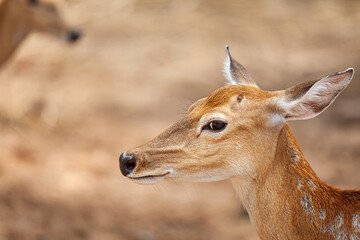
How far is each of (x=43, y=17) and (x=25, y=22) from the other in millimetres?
299

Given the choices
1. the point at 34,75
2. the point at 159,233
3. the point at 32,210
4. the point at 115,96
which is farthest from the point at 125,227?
the point at 34,75

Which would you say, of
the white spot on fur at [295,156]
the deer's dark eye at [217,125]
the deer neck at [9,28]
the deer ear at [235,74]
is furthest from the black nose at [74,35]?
the white spot on fur at [295,156]

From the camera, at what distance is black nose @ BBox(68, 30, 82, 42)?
855 centimetres

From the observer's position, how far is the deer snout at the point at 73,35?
28.1 feet

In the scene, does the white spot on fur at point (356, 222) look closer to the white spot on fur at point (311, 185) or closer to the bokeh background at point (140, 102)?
the white spot on fur at point (311, 185)

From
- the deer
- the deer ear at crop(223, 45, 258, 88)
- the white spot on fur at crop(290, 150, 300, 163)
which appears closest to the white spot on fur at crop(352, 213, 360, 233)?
the deer

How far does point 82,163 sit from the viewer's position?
766 cm

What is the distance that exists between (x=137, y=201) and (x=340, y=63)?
4696 mm

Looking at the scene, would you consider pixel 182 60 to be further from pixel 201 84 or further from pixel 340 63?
pixel 340 63

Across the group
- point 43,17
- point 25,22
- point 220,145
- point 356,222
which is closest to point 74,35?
point 43,17

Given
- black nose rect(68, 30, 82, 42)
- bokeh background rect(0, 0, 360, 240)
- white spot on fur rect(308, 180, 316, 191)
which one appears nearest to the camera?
white spot on fur rect(308, 180, 316, 191)

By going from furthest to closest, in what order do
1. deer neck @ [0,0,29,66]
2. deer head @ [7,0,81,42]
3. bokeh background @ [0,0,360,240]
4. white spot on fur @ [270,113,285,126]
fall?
deer head @ [7,0,81,42], deer neck @ [0,0,29,66], bokeh background @ [0,0,360,240], white spot on fur @ [270,113,285,126]

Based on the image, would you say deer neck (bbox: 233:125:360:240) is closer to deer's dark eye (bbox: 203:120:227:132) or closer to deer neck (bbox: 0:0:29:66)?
deer's dark eye (bbox: 203:120:227:132)

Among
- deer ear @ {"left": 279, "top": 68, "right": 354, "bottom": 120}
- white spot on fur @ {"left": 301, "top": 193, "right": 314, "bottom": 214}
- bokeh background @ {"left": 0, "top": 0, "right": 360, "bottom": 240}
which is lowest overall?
bokeh background @ {"left": 0, "top": 0, "right": 360, "bottom": 240}
